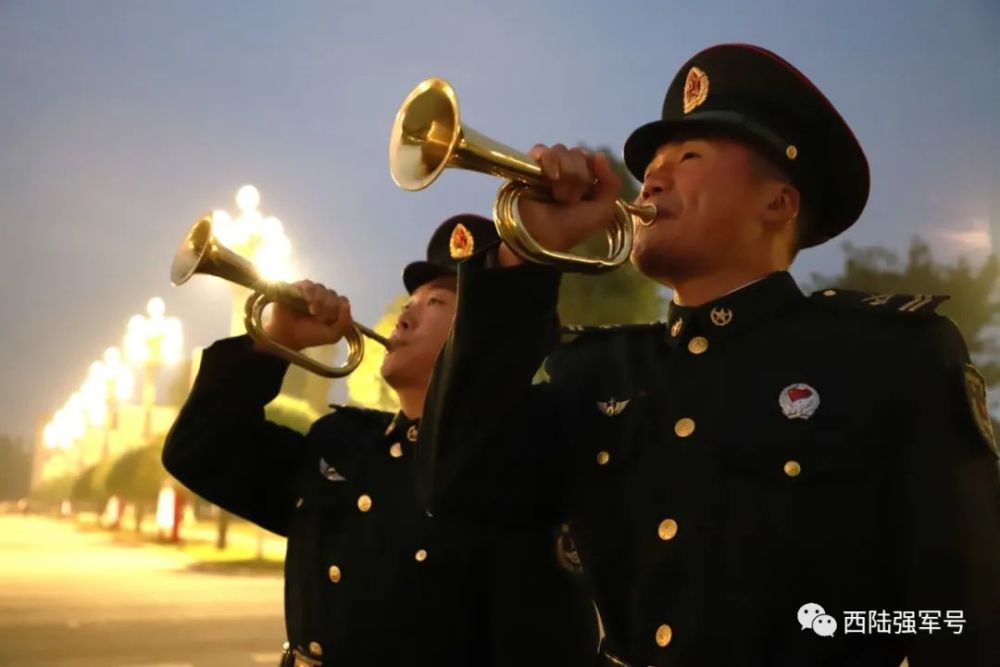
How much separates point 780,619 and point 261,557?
9.64 feet

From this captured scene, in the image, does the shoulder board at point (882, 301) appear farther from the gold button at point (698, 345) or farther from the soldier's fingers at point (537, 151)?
the soldier's fingers at point (537, 151)

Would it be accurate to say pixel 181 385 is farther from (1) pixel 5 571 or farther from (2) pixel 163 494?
(1) pixel 5 571

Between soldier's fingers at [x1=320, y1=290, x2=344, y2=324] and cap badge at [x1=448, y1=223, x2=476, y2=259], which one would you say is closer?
soldier's fingers at [x1=320, y1=290, x2=344, y2=324]

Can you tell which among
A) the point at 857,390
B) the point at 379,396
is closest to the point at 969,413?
the point at 857,390

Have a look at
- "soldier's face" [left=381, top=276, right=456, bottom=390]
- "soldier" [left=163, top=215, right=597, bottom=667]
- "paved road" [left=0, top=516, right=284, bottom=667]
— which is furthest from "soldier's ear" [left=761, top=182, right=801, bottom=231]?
"paved road" [left=0, top=516, right=284, bottom=667]

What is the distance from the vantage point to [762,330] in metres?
0.92

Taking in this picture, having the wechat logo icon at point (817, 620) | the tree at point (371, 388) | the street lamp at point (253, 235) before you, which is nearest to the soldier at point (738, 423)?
the wechat logo icon at point (817, 620)

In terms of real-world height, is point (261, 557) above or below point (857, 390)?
below

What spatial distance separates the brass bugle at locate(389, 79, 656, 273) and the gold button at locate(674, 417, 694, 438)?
0.18 metres

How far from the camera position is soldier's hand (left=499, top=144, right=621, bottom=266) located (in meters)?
0.87

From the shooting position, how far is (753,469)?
829 mm

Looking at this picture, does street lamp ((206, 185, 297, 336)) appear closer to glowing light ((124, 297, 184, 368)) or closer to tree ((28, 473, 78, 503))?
glowing light ((124, 297, 184, 368))

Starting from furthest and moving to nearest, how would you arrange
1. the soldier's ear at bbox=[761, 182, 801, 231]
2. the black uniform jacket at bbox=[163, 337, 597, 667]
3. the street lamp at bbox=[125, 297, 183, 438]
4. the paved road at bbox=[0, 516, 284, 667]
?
the street lamp at bbox=[125, 297, 183, 438]
the paved road at bbox=[0, 516, 284, 667]
the black uniform jacket at bbox=[163, 337, 597, 667]
the soldier's ear at bbox=[761, 182, 801, 231]

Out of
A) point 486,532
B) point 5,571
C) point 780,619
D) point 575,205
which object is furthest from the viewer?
point 5,571
